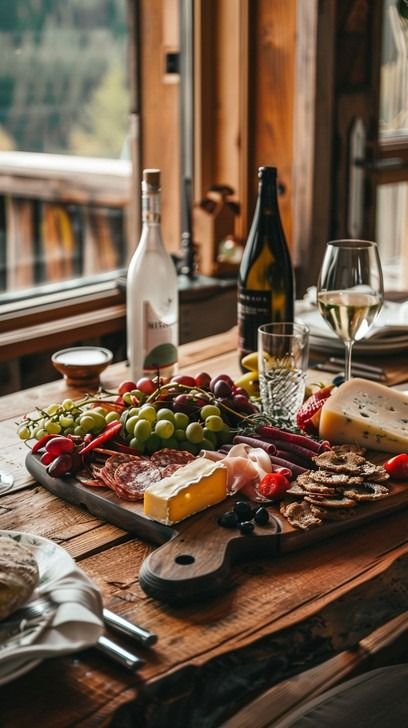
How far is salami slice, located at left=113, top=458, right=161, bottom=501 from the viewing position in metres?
1.04

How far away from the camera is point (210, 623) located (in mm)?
823

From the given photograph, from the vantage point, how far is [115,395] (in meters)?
1.33

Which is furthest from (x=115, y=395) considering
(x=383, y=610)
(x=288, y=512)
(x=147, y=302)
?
(x=383, y=610)

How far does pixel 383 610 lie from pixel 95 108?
1.89m

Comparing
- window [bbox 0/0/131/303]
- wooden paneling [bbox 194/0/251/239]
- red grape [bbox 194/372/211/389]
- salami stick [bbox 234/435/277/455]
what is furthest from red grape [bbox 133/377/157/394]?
wooden paneling [bbox 194/0/251/239]

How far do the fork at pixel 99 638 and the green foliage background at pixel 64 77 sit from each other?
1.72 meters

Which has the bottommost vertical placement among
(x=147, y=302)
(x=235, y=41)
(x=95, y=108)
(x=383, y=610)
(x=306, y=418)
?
(x=383, y=610)

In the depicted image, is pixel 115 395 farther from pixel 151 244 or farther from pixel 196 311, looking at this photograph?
pixel 196 311

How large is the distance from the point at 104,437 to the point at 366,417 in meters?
0.35

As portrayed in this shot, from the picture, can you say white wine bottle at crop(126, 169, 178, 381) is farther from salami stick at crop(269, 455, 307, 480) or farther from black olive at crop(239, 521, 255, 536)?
black olive at crop(239, 521, 255, 536)

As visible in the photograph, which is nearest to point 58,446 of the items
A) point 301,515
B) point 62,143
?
point 301,515

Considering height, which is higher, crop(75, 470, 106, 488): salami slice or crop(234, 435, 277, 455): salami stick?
crop(234, 435, 277, 455): salami stick

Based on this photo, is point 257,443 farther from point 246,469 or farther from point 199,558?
point 199,558

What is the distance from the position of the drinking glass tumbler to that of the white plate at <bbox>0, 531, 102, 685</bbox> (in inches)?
20.4
